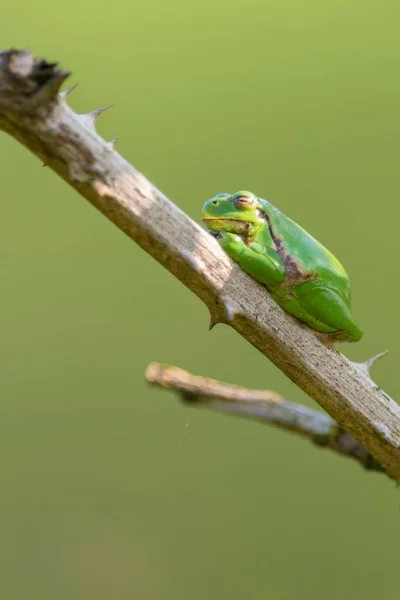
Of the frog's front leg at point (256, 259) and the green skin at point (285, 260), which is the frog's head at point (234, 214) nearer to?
the green skin at point (285, 260)

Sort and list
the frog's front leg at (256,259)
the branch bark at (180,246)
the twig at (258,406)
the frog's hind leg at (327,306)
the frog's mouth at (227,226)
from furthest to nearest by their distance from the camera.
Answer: the twig at (258,406), the frog's mouth at (227,226), the frog's hind leg at (327,306), the frog's front leg at (256,259), the branch bark at (180,246)

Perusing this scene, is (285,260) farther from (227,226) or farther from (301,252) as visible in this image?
(227,226)

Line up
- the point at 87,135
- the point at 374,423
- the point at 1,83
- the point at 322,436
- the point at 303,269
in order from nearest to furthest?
the point at 1,83, the point at 87,135, the point at 374,423, the point at 303,269, the point at 322,436

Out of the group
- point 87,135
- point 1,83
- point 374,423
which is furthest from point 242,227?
point 1,83

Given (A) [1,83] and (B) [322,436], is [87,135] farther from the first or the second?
(B) [322,436]

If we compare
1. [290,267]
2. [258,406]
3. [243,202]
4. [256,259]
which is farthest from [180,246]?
[258,406]

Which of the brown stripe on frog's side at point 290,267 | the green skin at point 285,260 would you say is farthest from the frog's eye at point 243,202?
the brown stripe on frog's side at point 290,267

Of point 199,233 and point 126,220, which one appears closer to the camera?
point 126,220
